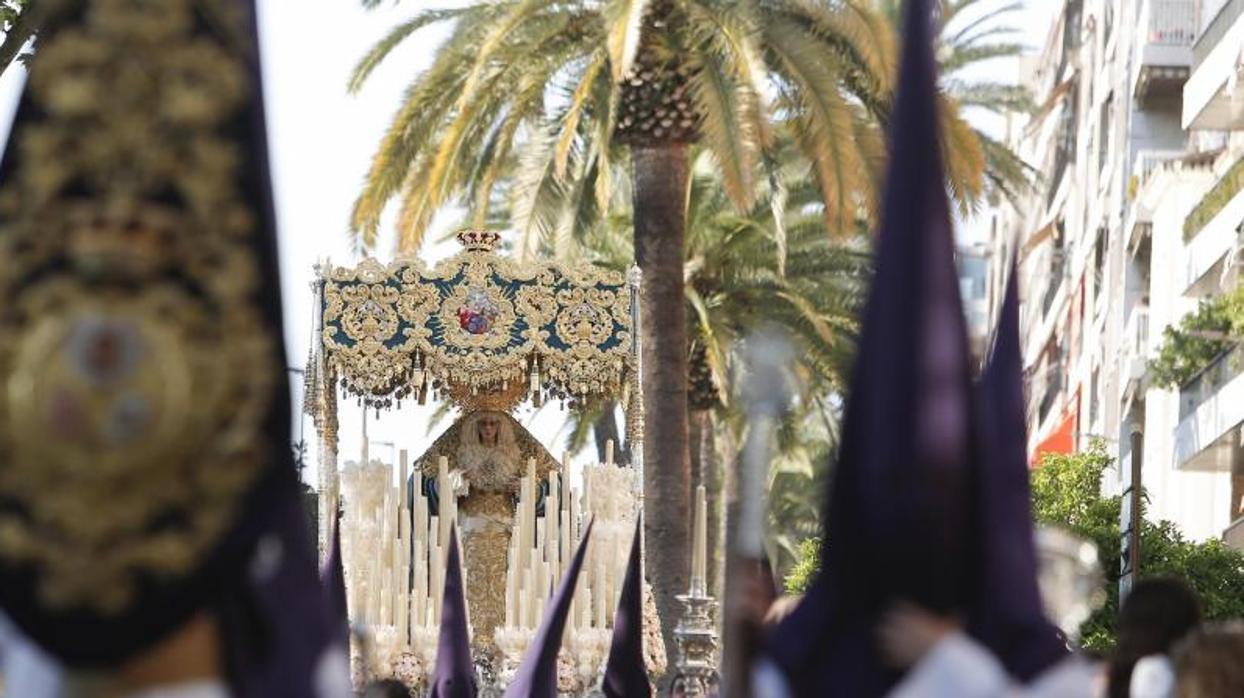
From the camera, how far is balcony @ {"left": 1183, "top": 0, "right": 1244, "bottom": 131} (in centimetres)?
3859

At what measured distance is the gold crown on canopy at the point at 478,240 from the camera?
66.2 ft

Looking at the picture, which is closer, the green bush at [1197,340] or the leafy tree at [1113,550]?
the leafy tree at [1113,550]

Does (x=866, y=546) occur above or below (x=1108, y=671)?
above

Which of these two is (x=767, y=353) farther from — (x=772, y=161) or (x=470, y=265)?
(x=772, y=161)

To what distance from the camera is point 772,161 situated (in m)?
24.3

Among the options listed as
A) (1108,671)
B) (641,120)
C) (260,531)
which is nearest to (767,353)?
(260,531)

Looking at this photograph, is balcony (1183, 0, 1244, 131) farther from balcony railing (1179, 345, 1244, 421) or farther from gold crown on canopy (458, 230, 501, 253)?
gold crown on canopy (458, 230, 501, 253)

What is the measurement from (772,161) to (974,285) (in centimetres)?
8875

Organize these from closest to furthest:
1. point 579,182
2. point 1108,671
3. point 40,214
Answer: point 40,214, point 1108,671, point 579,182

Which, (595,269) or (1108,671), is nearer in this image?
(1108,671)

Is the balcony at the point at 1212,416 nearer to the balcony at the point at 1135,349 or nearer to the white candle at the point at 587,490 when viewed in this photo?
the balcony at the point at 1135,349

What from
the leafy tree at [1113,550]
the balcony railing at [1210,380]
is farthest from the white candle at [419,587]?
the balcony railing at [1210,380]

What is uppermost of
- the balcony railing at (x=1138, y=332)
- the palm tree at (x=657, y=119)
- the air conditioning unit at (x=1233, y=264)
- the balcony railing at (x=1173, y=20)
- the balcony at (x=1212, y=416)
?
the balcony railing at (x=1173, y=20)

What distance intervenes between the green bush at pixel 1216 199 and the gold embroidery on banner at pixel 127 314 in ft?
117
